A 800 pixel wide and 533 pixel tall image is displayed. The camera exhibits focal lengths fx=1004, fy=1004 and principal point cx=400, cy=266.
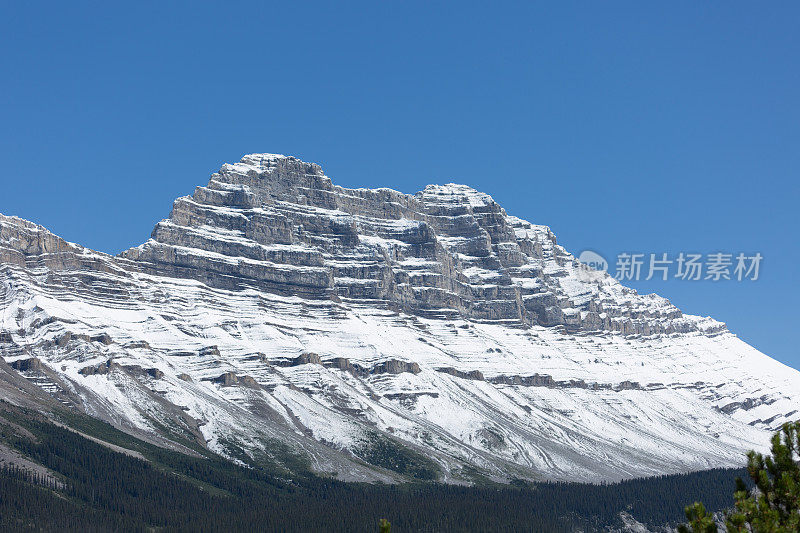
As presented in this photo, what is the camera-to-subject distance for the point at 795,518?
185 ft

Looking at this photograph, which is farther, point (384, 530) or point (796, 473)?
point (796, 473)

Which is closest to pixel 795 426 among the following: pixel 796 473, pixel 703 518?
pixel 796 473

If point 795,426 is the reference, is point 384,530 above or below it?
below

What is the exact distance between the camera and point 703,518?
5650 centimetres

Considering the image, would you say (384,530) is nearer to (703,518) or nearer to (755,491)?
(703,518)

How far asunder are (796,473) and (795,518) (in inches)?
178

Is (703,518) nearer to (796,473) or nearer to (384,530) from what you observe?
(796,473)

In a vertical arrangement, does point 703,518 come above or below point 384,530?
above

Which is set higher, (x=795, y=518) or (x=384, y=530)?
(x=795, y=518)

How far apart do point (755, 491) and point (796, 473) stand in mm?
3298

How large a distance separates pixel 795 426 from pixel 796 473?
3.09 m

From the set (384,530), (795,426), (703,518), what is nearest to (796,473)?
(795,426)

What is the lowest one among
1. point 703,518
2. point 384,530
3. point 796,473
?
point 384,530

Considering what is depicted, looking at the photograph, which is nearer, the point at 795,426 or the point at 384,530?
the point at 384,530
